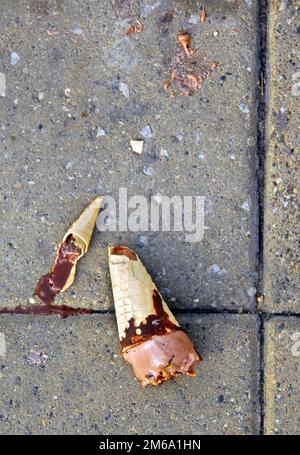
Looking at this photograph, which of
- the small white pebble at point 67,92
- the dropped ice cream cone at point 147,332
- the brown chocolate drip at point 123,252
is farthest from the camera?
the small white pebble at point 67,92

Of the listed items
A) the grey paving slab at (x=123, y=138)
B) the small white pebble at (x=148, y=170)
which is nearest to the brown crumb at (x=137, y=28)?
the grey paving slab at (x=123, y=138)

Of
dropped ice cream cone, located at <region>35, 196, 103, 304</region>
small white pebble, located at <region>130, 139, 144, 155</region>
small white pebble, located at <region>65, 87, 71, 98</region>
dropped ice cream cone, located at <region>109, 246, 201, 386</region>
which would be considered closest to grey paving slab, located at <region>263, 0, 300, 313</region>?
dropped ice cream cone, located at <region>109, 246, 201, 386</region>

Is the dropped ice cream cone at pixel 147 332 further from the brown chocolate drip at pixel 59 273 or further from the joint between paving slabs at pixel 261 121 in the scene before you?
the joint between paving slabs at pixel 261 121

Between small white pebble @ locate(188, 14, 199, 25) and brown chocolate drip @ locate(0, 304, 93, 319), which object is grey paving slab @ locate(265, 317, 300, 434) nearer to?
brown chocolate drip @ locate(0, 304, 93, 319)

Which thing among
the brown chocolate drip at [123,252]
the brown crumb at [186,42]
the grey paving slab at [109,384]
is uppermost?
the brown crumb at [186,42]

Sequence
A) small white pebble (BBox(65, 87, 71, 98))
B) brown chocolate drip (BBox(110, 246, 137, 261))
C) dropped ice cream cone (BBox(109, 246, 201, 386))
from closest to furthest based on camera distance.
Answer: dropped ice cream cone (BBox(109, 246, 201, 386)), brown chocolate drip (BBox(110, 246, 137, 261)), small white pebble (BBox(65, 87, 71, 98))
